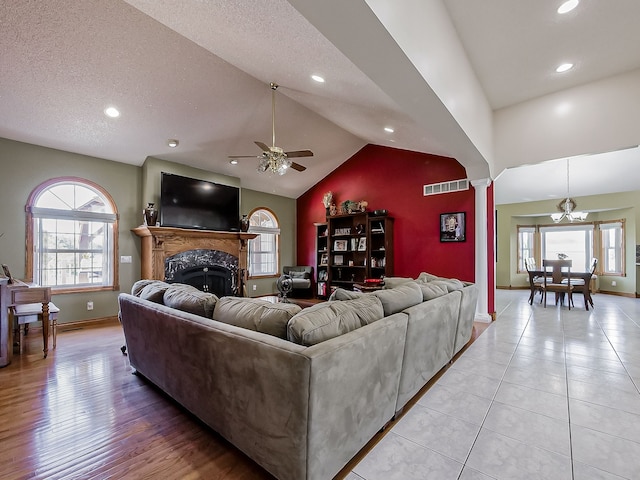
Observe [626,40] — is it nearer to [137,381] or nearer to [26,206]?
[137,381]

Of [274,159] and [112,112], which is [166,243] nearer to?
[112,112]

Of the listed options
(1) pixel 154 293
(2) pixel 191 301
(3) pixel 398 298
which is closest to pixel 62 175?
(1) pixel 154 293

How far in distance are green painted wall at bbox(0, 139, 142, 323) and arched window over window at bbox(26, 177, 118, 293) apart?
93mm

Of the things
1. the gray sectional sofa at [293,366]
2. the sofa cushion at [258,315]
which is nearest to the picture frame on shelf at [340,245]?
the gray sectional sofa at [293,366]

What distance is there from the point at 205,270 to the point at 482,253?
16.4ft

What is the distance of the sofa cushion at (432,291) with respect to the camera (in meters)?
2.59

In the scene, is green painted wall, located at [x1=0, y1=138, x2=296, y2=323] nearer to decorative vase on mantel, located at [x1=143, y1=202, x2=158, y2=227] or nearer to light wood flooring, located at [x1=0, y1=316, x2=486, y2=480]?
decorative vase on mantel, located at [x1=143, y1=202, x2=158, y2=227]

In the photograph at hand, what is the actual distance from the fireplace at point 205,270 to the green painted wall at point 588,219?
8060 mm

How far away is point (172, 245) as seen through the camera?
5.14 m

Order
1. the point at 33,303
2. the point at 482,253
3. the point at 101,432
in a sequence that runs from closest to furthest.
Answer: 1. the point at 101,432
2. the point at 33,303
3. the point at 482,253

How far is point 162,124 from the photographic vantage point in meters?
4.35

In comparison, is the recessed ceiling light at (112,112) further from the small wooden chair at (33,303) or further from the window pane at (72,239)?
the small wooden chair at (33,303)

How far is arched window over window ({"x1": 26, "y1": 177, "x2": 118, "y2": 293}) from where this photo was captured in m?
4.27

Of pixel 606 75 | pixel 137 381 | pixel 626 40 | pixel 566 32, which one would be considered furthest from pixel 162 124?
pixel 606 75
